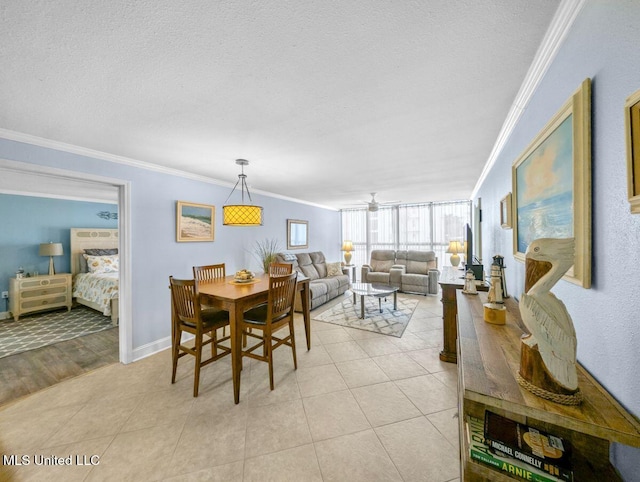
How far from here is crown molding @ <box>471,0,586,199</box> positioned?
37.3 inches

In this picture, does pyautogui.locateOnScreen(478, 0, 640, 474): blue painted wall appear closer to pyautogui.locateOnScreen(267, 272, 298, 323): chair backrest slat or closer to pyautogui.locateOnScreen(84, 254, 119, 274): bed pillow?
pyautogui.locateOnScreen(267, 272, 298, 323): chair backrest slat

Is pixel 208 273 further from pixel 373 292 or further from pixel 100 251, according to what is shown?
pixel 100 251

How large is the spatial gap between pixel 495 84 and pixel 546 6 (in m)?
0.53

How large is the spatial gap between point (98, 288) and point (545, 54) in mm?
5996

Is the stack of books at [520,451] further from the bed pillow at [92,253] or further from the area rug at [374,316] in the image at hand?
the bed pillow at [92,253]

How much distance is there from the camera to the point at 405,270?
242 inches

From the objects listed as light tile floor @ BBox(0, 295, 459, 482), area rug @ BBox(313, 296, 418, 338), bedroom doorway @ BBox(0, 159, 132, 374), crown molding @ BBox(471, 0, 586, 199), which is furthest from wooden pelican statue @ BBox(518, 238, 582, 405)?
bedroom doorway @ BBox(0, 159, 132, 374)

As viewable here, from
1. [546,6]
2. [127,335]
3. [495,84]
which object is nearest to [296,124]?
[495,84]

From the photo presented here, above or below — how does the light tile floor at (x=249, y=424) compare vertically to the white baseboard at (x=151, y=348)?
below

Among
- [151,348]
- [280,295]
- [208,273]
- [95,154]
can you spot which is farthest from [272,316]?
[95,154]

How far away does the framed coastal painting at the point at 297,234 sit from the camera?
562 cm

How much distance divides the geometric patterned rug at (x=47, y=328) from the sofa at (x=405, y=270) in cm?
537

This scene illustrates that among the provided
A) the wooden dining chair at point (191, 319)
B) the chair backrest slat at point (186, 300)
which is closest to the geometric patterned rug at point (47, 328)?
the wooden dining chair at point (191, 319)

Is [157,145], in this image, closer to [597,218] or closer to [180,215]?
[180,215]
